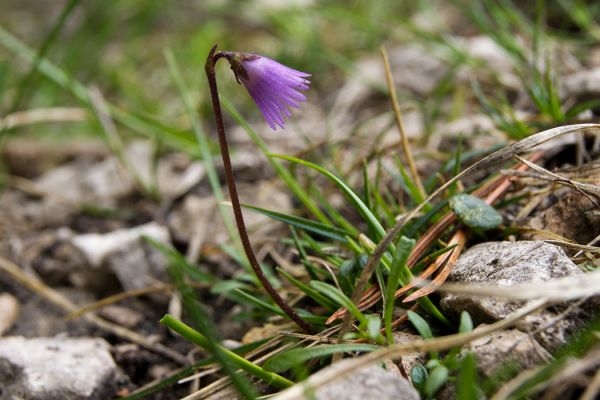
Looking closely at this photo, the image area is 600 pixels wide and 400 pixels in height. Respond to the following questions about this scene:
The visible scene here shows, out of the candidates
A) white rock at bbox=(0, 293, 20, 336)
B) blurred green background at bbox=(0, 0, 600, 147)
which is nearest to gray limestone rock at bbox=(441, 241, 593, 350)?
blurred green background at bbox=(0, 0, 600, 147)

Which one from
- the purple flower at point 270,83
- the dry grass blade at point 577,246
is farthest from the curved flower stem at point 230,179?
the dry grass blade at point 577,246

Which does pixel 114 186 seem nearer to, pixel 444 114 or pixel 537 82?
pixel 444 114

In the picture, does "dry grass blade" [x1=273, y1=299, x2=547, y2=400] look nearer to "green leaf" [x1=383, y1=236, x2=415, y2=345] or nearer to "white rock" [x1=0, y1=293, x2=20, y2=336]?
"green leaf" [x1=383, y1=236, x2=415, y2=345]

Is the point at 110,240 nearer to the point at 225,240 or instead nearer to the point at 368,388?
the point at 225,240

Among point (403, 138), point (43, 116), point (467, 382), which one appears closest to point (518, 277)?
point (467, 382)

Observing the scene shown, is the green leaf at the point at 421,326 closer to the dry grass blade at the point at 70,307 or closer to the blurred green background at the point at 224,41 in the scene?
the dry grass blade at the point at 70,307
